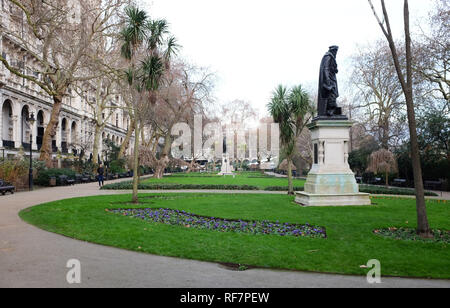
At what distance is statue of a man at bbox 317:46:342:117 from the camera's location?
14.4 m

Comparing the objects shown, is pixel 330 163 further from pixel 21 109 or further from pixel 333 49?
pixel 21 109

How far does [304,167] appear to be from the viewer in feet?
188

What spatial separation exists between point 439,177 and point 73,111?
53143mm

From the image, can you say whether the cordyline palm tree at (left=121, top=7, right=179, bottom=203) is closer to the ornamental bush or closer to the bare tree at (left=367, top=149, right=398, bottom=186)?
the ornamental bush

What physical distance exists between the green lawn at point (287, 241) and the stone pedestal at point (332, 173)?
144 centimetres

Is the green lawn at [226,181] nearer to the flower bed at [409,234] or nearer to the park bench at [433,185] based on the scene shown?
the park bench at [433,185]

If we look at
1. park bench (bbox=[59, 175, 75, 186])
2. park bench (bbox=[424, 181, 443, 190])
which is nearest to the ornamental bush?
park bench (bbox=[59, 175, 75, 186])

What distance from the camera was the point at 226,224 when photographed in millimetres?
9828

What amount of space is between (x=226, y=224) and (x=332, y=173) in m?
5.69

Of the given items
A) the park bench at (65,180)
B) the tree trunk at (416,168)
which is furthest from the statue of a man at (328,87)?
the park bench at (65,180)

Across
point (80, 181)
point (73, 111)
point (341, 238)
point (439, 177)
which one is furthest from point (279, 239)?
point (73, 111)

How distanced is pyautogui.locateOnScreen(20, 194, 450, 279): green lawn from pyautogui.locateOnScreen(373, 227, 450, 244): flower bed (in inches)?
13.4

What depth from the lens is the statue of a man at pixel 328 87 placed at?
14.4m
